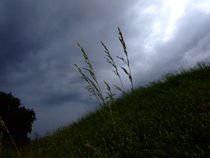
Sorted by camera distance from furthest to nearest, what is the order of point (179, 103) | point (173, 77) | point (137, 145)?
1. point (173, 77)
2. point (179, 103)
3. point (137, 145)

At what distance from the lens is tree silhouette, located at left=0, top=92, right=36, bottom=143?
1459 centimetres

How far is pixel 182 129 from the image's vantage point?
4105mm

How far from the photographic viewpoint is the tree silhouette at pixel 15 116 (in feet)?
47.9

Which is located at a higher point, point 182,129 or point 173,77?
point 173,77

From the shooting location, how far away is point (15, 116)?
14.8 meters

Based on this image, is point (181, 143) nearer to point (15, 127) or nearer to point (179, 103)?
point (179, 103)

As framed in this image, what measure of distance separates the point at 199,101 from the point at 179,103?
63 centimetres

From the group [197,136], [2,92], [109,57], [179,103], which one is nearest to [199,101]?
[179,103]

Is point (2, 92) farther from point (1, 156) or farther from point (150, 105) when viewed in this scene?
point (150, 105)

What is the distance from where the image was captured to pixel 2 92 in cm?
1543

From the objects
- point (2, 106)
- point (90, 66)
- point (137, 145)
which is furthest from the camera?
point (2, 106)

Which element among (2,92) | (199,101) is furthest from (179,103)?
(2,92)

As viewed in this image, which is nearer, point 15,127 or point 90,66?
point 90,66

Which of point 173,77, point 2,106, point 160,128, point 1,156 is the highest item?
point 2,106
